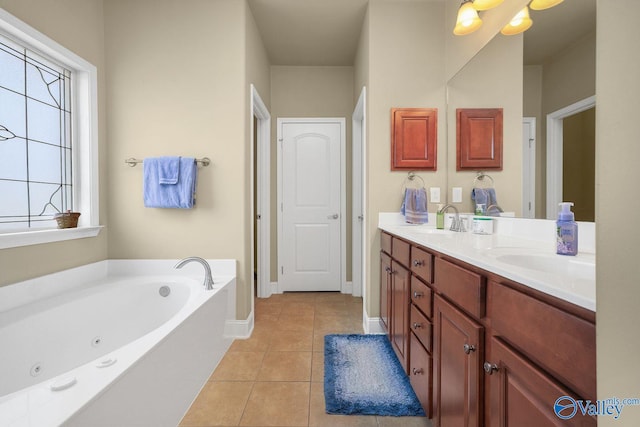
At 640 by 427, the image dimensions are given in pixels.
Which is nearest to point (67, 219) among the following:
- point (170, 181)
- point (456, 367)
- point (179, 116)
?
point (170, 181)

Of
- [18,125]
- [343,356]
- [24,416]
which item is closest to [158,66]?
[18,125]

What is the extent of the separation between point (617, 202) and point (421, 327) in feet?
3.69

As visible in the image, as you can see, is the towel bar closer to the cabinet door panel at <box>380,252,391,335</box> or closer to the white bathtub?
the white bathtub

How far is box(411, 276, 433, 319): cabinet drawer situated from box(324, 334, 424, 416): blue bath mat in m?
0.53

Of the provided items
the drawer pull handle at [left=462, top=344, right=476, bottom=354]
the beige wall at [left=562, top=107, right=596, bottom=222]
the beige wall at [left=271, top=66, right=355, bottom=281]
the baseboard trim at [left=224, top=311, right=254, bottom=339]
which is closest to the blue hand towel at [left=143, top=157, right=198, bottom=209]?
the baseboard trim at [left=224, top=311, right=254, bottom=339]

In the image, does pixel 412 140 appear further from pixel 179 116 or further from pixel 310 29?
pixel 179 116

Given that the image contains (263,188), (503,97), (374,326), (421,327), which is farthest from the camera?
(263,188)

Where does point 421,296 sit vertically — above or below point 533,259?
below

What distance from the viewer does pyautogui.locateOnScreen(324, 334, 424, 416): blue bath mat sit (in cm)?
148

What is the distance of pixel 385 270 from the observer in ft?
6.86

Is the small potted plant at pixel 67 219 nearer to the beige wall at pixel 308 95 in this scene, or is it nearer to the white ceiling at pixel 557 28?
the beige wall at pixel 308 95

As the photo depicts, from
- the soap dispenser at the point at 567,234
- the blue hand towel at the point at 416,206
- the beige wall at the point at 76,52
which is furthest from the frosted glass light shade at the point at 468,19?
the beige wall at the point at 76,52

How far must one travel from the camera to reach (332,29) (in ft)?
8.82

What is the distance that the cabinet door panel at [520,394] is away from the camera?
603 mm
